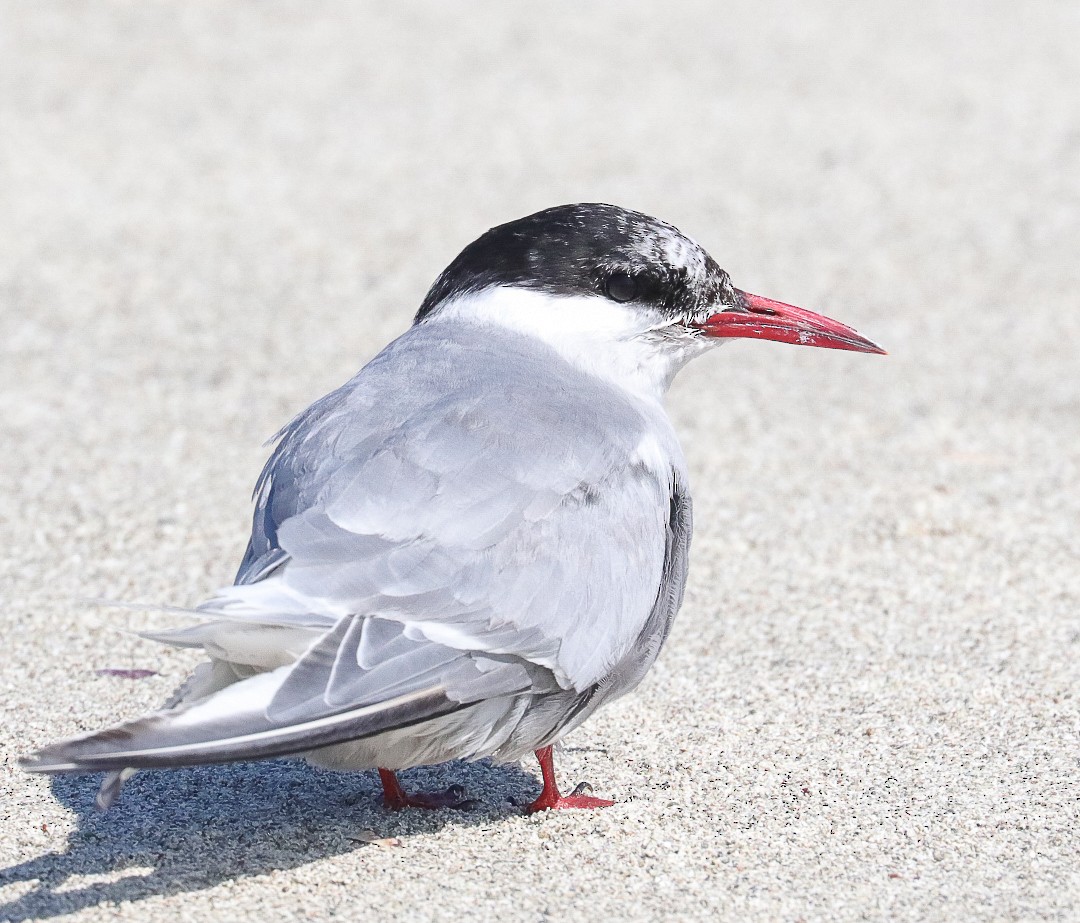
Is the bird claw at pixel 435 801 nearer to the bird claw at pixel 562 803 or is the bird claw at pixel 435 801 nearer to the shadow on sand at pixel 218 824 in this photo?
the shadow on sand at pixel 218 824

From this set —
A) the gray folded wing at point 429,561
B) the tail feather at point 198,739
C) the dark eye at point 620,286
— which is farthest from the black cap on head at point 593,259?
the tail feather at point 198,739

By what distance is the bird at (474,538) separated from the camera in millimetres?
2516

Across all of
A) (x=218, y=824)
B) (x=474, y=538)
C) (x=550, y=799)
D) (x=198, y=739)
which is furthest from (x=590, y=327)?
(x=198, y=739)

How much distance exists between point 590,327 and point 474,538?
0.91 m

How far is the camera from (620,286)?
11.6 ft

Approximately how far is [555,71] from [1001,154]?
8.56ft

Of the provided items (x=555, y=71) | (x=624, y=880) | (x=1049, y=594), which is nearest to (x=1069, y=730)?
(x=1049, y=594)

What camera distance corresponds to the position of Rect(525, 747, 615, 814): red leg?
3146 millimetres

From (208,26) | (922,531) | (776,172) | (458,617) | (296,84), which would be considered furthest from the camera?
(208,26)

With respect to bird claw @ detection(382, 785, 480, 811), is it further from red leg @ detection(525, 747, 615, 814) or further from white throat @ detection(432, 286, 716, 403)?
white throat @ detection(432, 286, 716, 403)

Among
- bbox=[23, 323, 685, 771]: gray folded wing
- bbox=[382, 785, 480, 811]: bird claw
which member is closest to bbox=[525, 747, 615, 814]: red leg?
bbox=[382, 785, 480, 811]: bird claw

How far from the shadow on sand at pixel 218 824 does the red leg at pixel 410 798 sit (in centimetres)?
3

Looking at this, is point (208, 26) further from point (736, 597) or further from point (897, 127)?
point (736, 597)

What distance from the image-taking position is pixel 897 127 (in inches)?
324
